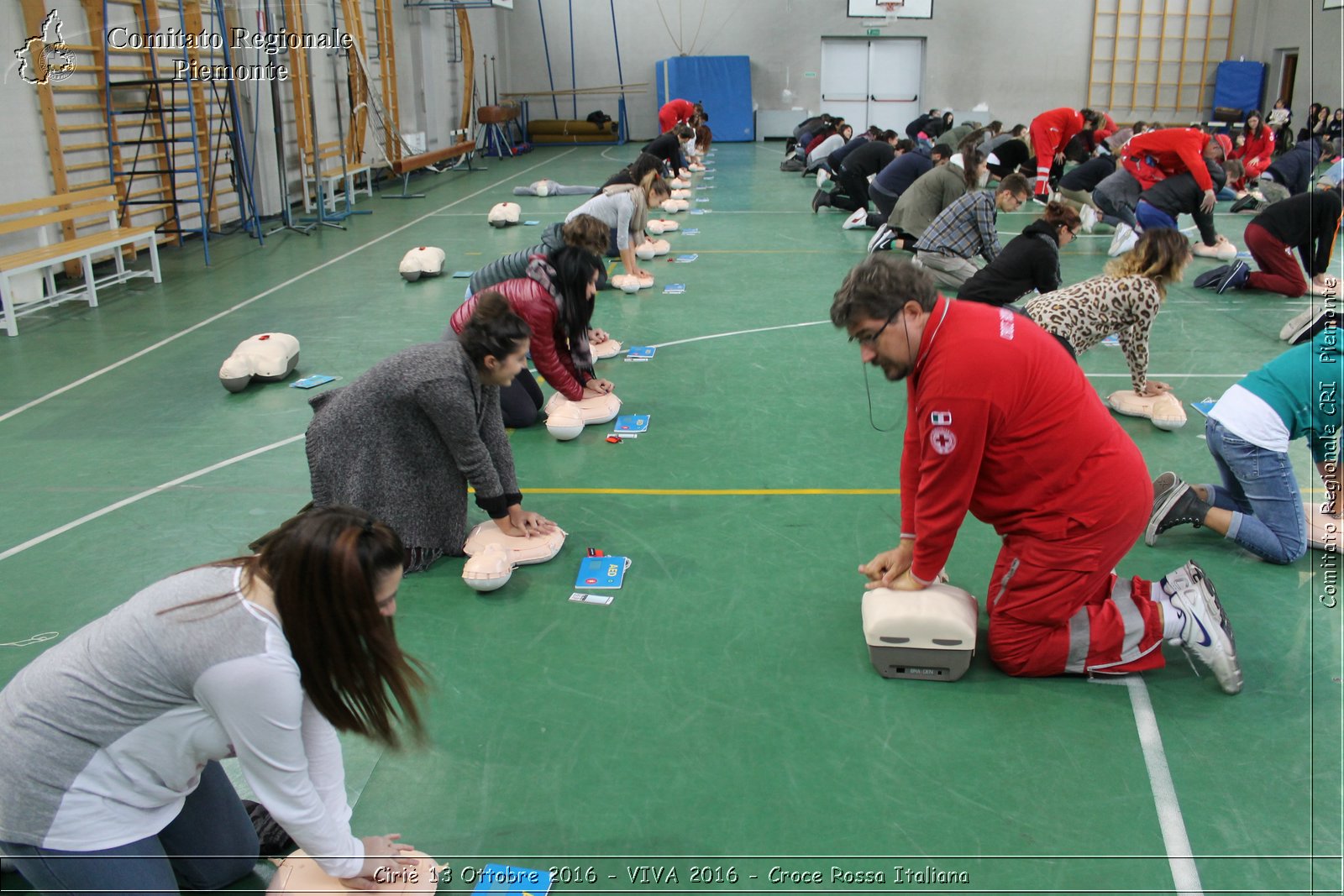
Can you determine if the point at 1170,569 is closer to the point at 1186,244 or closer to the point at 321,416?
the point at 1186,244

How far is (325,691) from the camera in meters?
1.93

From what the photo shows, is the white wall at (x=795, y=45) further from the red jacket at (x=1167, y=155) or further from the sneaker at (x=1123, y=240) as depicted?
the sneaker at (x=1123, y=240)

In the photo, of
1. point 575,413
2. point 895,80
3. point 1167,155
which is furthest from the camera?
point 895,80

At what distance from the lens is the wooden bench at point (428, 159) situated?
15.9 meters

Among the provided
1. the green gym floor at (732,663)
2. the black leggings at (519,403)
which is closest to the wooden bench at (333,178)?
the green gym floor at (732,663)

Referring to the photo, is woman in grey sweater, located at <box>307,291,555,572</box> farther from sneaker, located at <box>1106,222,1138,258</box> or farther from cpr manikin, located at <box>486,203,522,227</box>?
cpr manikin, located at <box>486,203,522,227</box>

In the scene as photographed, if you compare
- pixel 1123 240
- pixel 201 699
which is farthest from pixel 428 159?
pixel 201 699

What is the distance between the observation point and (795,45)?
24.9m

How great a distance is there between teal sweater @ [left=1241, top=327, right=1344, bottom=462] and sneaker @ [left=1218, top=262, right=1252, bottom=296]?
5583 mm

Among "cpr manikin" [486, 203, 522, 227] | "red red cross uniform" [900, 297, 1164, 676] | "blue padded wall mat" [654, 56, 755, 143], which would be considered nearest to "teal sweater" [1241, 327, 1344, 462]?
"red red cross uniform" [900, 297, 1164, 676]

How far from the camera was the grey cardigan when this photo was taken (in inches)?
147

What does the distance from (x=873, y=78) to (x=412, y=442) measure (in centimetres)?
2431

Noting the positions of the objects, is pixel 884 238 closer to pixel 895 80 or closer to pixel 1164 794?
pixel 1164 794

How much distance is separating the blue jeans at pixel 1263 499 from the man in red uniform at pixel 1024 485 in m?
0.88
